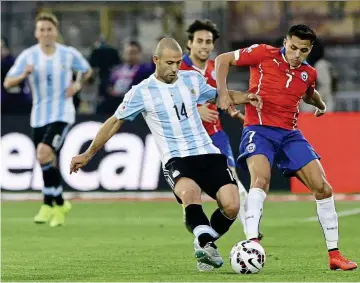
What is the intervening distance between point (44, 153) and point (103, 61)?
7128 mm

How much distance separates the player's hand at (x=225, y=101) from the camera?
9.79 m

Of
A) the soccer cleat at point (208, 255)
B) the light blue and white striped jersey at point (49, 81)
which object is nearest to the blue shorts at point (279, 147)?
the soccer cleat at point (208, 255)

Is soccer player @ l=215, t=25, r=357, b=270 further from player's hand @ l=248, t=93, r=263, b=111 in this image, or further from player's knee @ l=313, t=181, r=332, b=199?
player's hand @ l=248, t=93, r=263, b=111

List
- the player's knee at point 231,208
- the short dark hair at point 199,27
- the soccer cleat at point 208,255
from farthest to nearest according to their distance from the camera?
1. the short dark hair at point 199,27
2. the player's knee at point 231,208
3. the soccer cleat at point 208,255

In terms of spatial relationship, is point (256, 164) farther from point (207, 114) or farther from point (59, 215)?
point (59, 215)

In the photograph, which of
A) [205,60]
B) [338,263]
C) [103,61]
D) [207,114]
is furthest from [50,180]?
[103,61]

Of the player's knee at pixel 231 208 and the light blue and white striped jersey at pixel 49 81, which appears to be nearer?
the player's knee at pixel 231 208

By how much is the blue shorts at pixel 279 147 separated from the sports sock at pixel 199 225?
779 mm

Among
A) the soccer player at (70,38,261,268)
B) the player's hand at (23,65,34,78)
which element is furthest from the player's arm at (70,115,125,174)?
the player's hand at (23,65,34,78)

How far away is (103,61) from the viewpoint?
21.5 m

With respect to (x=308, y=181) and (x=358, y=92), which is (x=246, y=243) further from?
(x=358, y=92)

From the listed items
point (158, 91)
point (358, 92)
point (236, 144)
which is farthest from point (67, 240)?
point (358, 92)

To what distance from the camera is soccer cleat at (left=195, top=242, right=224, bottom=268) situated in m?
9.08

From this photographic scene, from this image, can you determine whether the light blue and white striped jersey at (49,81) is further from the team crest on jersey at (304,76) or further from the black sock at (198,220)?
the black sock at (198,220)
